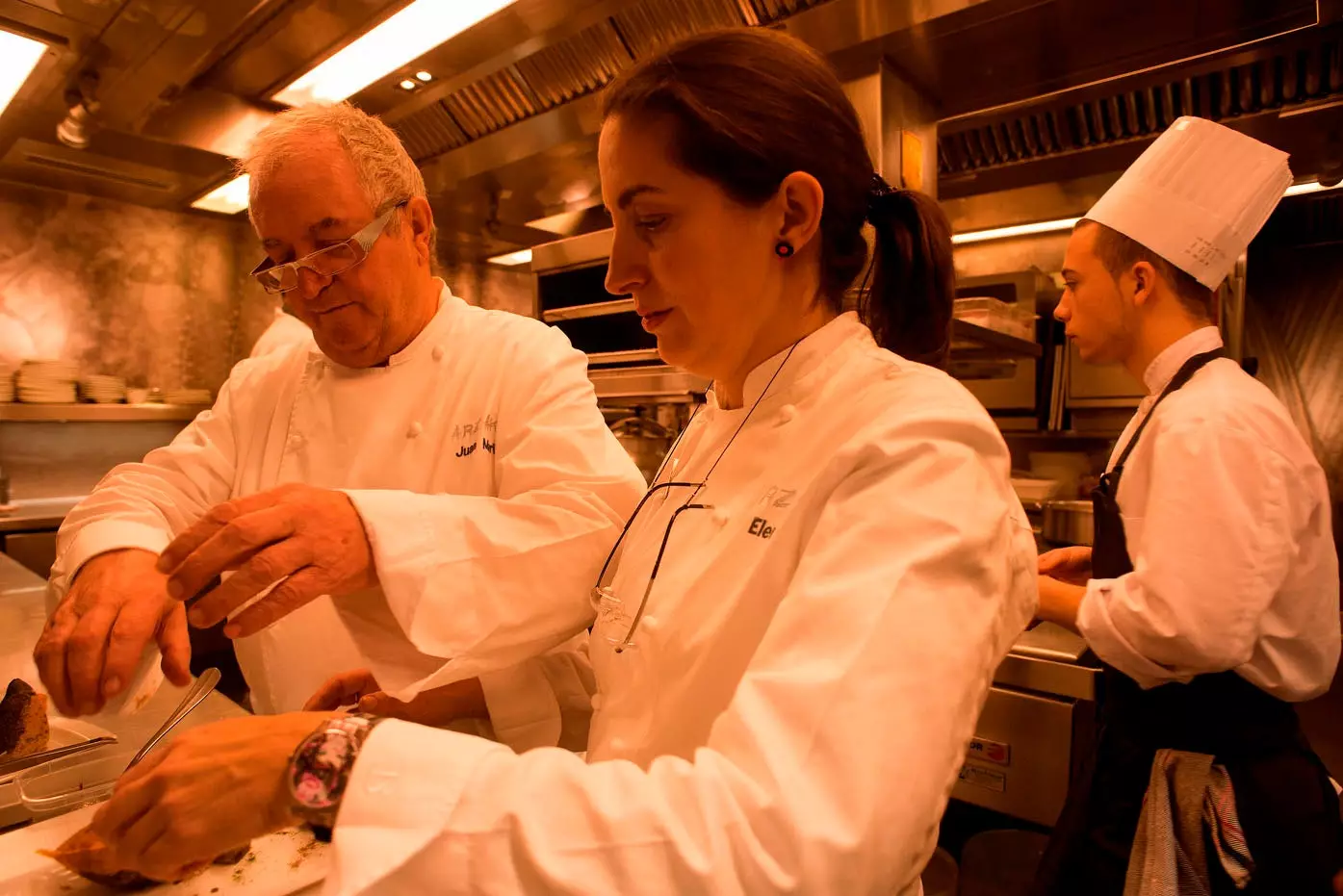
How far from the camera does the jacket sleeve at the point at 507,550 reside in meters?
0.99

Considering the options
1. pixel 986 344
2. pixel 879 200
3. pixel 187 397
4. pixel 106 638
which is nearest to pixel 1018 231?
pixel 986 344

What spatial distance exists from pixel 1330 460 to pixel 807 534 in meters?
3.89

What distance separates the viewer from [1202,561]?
4.86ft

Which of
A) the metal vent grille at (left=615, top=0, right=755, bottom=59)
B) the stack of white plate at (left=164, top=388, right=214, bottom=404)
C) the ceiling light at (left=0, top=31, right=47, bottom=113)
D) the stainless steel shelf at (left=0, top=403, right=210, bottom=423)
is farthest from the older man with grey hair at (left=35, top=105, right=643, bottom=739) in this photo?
the stack of white plate at (left=164, top=388, right=214, bottom=404)

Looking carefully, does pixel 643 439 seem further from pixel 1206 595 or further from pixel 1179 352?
pixel 1206 595

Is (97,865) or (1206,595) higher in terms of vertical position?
(1206,595)

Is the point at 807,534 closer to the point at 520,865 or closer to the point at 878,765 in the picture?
the point at 878,765

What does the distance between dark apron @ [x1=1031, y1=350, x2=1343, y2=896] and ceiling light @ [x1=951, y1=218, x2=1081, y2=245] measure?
209cm

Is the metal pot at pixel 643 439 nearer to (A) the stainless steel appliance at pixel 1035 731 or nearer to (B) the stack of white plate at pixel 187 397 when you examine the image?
(A) the stainless steel appliance at pixel 1035 731

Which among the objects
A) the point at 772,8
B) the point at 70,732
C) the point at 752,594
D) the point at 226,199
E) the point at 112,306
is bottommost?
the point at 70,732

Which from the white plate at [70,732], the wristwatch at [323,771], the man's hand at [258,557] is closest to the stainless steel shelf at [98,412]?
the white plate at [70,732]

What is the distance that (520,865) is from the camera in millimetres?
537

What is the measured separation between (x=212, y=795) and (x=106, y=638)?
1.58ft

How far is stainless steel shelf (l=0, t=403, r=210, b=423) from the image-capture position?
3.99 meters
